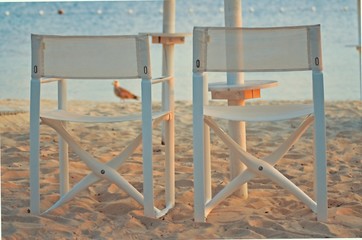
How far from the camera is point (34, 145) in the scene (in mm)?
3508

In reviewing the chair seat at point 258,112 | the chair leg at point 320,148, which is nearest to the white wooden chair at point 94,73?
the chair seat at point 258,112

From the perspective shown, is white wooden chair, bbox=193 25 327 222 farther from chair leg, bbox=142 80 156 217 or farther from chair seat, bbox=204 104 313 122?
chair leg, bbox=142 80 156 217

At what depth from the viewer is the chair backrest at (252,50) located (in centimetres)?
332

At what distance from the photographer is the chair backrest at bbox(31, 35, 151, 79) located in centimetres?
345

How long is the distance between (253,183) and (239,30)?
1.13m

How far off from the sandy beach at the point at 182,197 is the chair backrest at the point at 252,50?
62 cm

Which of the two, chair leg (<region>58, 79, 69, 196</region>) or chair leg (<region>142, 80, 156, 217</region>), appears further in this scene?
chair leg (<region>58, 79, 69, 196</region>)

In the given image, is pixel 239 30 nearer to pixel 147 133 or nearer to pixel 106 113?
pixel 147 133

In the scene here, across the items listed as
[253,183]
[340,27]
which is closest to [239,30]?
[253,183]

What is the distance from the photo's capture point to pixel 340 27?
48.1ft

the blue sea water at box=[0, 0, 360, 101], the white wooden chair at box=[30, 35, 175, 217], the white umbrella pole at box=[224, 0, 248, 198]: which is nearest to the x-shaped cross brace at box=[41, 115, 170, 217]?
the white wooden chair at box=[30, 35, 175, 217]

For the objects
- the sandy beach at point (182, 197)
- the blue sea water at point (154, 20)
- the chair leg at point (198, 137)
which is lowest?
the sandy beach at point (182, 197)

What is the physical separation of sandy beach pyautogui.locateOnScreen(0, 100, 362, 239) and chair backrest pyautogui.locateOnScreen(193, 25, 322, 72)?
0.62 m

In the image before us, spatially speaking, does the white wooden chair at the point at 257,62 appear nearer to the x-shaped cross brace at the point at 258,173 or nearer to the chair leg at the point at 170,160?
the x-shaped cross brace at the point at 258,173
